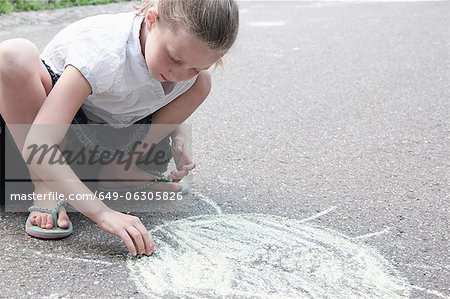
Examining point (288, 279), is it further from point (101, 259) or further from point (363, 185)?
point (363, 185)

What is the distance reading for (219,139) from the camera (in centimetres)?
257

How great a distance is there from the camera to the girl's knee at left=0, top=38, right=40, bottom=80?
1611 mm

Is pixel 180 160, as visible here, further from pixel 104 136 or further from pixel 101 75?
pixel 101 75

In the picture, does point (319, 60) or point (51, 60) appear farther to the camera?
point (319, 60)

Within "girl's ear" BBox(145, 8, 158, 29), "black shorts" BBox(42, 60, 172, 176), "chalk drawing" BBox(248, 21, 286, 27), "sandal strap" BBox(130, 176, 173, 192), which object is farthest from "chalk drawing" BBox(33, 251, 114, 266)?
"chalk drawing" BBox(248, 21, 286, 27)

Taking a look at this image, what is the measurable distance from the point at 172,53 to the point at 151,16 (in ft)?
0.41

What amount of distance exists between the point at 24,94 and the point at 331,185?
3.25 feet

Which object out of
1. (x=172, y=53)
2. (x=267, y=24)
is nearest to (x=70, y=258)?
(x=172, y=53)

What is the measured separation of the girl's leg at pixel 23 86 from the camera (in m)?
1.62

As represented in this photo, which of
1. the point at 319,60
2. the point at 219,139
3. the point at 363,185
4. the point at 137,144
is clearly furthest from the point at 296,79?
the point at 137,144

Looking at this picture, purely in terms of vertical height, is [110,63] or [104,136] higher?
[110,63]

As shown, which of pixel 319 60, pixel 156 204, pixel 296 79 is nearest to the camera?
pixel 156 204

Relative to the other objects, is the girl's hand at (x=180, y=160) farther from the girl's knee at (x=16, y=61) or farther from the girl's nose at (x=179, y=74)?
the girl's knee at (x=16, y=61)

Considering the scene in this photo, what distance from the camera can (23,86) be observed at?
5.37 feet
